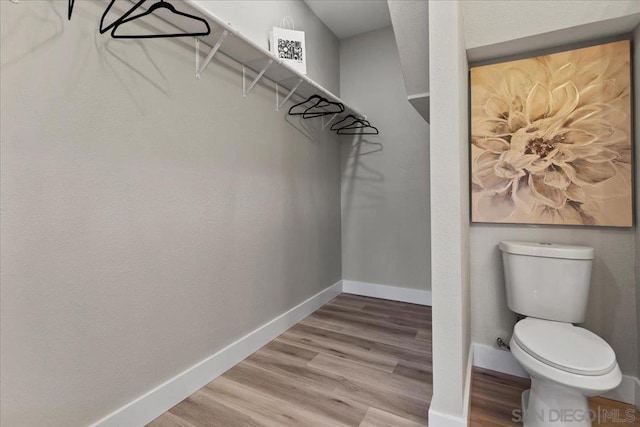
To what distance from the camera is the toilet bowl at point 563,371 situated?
1.16 m

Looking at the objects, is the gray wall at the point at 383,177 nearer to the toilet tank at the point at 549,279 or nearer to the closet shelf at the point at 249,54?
the closet shelf at the point at 249,54

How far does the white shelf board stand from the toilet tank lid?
1.72 m

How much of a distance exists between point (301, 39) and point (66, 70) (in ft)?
5.59

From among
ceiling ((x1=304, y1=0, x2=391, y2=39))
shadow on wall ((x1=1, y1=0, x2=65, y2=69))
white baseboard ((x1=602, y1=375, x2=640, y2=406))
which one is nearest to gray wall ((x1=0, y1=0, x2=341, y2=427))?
shadow on wall ((x1=1, y1=0, x2=65, y2=69))

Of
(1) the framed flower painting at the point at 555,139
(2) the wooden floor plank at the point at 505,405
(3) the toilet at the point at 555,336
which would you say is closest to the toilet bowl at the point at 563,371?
(3) the toilet at the point at 555,336

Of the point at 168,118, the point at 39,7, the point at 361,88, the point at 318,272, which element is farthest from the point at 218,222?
the point at 361,88

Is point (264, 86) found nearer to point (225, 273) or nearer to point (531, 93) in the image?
point (225, 273)

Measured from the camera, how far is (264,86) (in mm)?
2205

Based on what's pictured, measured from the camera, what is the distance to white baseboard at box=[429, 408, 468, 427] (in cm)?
129

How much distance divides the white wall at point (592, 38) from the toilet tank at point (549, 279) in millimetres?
148

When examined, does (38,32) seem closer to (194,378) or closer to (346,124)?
(194,378)

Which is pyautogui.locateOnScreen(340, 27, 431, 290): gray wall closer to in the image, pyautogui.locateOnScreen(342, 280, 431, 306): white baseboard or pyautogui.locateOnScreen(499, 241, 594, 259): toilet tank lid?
pyautogui.locateOnScreen(342, 280, 431, 306): white baseboard

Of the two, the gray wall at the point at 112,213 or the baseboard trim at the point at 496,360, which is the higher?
the gray wall at the point at 112,213

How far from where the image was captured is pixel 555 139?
172 cm
